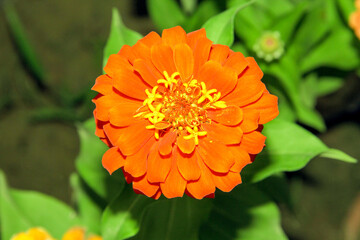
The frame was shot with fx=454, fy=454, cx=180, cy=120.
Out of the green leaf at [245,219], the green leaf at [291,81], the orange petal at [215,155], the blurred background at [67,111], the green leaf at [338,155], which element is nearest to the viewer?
the orange petal at [215,155]

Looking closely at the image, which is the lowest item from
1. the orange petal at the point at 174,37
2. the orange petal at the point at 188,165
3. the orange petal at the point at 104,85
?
the orange petal at the point at 188,165

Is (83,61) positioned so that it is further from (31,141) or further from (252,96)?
(252,96)

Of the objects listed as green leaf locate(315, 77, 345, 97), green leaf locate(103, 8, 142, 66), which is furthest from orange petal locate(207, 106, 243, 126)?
green leaf locate(315, 77, 345, 97)

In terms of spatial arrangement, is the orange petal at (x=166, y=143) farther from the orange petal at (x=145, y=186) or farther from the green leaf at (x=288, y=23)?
the green leaf at (x=288, y=23)

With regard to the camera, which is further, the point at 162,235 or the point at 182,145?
the point at 162,235

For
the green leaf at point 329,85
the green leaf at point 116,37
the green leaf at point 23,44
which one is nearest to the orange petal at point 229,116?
the green leaf at point 116,37

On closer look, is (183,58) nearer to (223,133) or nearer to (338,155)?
(223,133)

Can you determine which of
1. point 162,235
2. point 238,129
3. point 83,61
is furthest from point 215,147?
point 83,61
